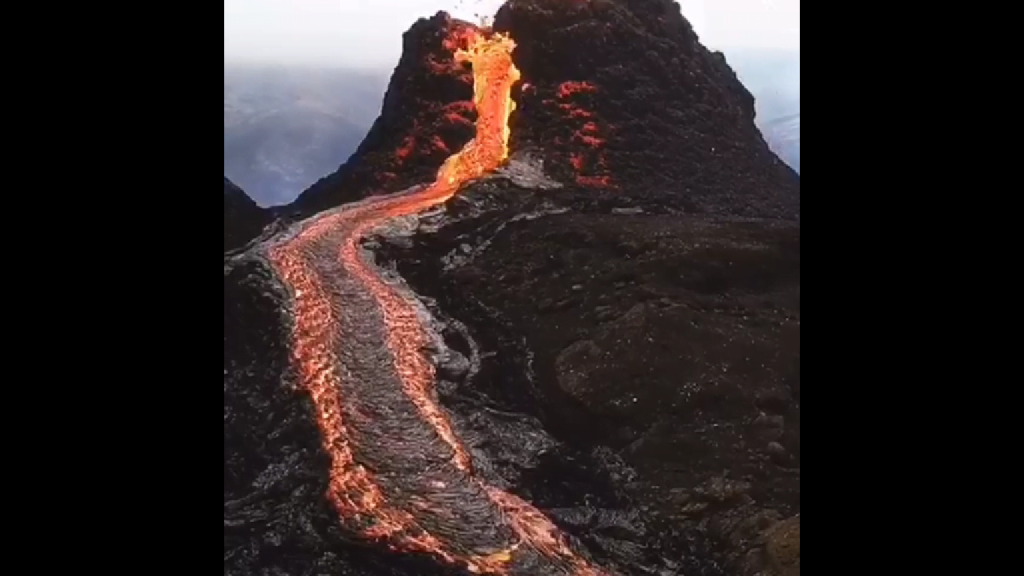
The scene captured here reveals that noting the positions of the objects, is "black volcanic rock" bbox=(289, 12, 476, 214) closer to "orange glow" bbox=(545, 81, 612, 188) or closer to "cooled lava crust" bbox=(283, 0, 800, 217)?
"cooled lava crust" bbox=(283, 0, 800, 217)

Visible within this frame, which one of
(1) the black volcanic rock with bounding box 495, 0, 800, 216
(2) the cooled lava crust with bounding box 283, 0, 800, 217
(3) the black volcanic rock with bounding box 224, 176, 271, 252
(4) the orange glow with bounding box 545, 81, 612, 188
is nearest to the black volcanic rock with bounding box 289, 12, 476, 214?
(2) the cooled lava crust with bounding box 283, 0, 800, 217

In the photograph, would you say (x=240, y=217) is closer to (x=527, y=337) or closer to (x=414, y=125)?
(x=414, y=125)

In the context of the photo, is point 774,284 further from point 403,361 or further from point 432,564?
point 432,564

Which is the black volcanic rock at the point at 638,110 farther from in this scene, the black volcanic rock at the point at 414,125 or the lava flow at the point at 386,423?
the lava flow at the point at 386,423

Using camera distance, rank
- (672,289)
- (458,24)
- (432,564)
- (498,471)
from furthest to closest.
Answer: (458,24) → (672,289) → (498,471) → (432,564)

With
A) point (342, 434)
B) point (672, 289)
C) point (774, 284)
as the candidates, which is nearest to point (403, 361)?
point (342, 434)

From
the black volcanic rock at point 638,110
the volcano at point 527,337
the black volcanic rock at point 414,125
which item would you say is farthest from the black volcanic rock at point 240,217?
the black volcanic rock at point 638,110
